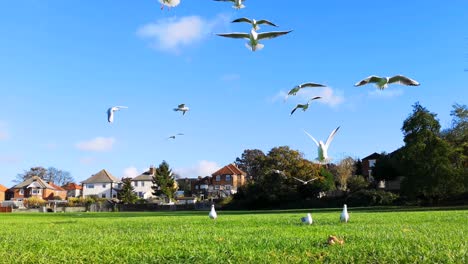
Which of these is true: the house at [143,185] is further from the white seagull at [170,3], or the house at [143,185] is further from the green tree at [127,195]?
the white seagull at [170,3]

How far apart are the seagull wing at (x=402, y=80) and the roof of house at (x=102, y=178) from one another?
108 meters

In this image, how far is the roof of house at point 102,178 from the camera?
111400 mm

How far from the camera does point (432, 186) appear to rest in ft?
135

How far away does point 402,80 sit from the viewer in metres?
8.12

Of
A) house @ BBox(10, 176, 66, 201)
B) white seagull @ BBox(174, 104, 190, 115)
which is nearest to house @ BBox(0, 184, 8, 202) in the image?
house @ BBox(10, 176, 66, 201)

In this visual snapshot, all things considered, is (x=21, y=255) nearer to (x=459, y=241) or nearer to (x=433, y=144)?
→ (x=459, y=241)

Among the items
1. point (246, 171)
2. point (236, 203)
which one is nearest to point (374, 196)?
point (236, 203)

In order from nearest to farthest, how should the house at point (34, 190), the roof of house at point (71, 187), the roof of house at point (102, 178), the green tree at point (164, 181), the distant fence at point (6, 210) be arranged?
1. the distant fence at point (6, 210)
2. the green tree at point (164, 181)
3. the house at point (34, 190)
4. the roof of house at point (102, 178)
5. the roof of house at point (71, 187)

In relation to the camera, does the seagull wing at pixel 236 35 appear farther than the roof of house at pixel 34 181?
No

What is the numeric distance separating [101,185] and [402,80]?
359 ft

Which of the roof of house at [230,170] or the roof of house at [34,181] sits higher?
the roof of house at [230,170]

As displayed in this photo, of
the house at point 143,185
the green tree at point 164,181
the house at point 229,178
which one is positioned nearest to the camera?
the green tree at point 164,181

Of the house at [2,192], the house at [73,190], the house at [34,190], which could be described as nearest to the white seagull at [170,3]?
the house at [34,190]

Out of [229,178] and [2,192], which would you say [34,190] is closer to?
[2,192]
